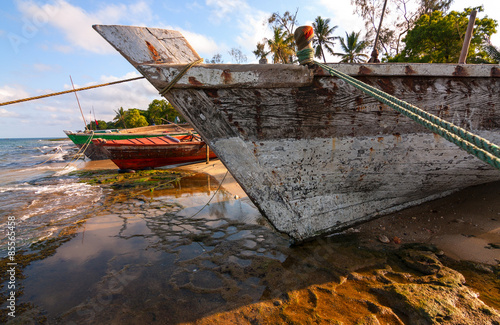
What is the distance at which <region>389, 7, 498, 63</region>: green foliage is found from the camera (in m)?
15.3

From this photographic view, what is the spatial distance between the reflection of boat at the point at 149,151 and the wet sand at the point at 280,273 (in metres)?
5.84

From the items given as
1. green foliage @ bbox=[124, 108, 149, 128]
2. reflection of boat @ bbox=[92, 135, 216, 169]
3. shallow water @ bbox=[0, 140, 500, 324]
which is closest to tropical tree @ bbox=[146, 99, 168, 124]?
green foliage @ bbox=[124, 108, 149, 128]

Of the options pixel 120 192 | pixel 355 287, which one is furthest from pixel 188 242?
pixel 120 192

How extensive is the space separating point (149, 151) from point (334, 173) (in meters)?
8.61

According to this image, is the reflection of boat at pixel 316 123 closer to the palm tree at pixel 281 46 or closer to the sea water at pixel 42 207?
the sea water at pixel 42 207

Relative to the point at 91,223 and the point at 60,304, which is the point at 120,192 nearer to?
the point at 91,223

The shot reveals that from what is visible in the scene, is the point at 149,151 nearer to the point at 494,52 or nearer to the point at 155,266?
the point at 155,266

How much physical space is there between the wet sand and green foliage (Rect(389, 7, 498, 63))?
18317mm

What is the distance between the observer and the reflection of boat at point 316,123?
6.78ft

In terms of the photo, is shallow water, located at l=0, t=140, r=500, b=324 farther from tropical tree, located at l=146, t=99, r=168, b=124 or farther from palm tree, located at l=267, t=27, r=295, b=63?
tropical tree, located at l=146, t=99, r=168, b=124

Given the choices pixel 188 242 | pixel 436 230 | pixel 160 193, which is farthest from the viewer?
pixel 160 193

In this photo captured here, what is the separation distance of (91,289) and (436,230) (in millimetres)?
3976

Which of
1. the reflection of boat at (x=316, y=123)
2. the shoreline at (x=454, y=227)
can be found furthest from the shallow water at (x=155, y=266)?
the shoreline at (x=454, y=227)

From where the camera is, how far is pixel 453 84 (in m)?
2.38
